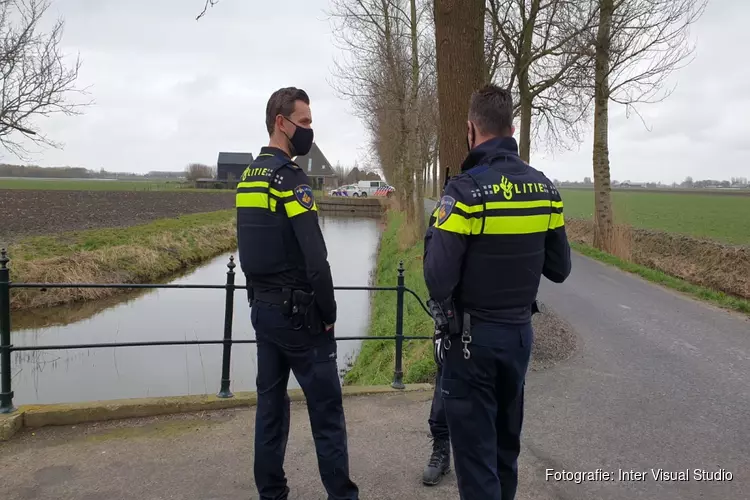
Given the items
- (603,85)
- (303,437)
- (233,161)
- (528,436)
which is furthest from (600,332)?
(233,161)

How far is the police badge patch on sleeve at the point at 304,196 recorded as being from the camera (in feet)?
8.81

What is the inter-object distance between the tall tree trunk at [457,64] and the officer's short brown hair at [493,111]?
83.0 inches

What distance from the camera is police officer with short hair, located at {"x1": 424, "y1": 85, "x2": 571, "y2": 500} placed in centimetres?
243

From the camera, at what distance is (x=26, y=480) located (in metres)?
3.21

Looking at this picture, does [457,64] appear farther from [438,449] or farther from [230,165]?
[230,165]

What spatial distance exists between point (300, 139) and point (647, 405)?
3829 mm

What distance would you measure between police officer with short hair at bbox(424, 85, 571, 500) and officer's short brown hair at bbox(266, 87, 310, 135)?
0.94m

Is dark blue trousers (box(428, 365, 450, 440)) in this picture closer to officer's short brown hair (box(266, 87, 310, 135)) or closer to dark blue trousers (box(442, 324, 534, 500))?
dark blue trousers (box(442, 324, 534, 500))

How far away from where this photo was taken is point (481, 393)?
2.51m

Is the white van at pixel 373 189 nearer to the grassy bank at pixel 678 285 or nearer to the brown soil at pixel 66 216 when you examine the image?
the brown soil at pixel 66 216

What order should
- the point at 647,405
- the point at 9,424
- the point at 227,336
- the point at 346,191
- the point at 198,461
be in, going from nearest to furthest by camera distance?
the point at 198,461
the point at 9,424
the point at 227,336
the point at 647,405
the point at 346,191

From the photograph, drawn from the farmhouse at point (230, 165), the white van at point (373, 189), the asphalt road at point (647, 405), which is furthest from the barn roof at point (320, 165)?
the asphalt road at point (647, 405)

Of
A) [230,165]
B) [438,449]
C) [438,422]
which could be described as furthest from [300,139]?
[230,165]

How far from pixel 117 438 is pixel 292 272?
83.7 inches
